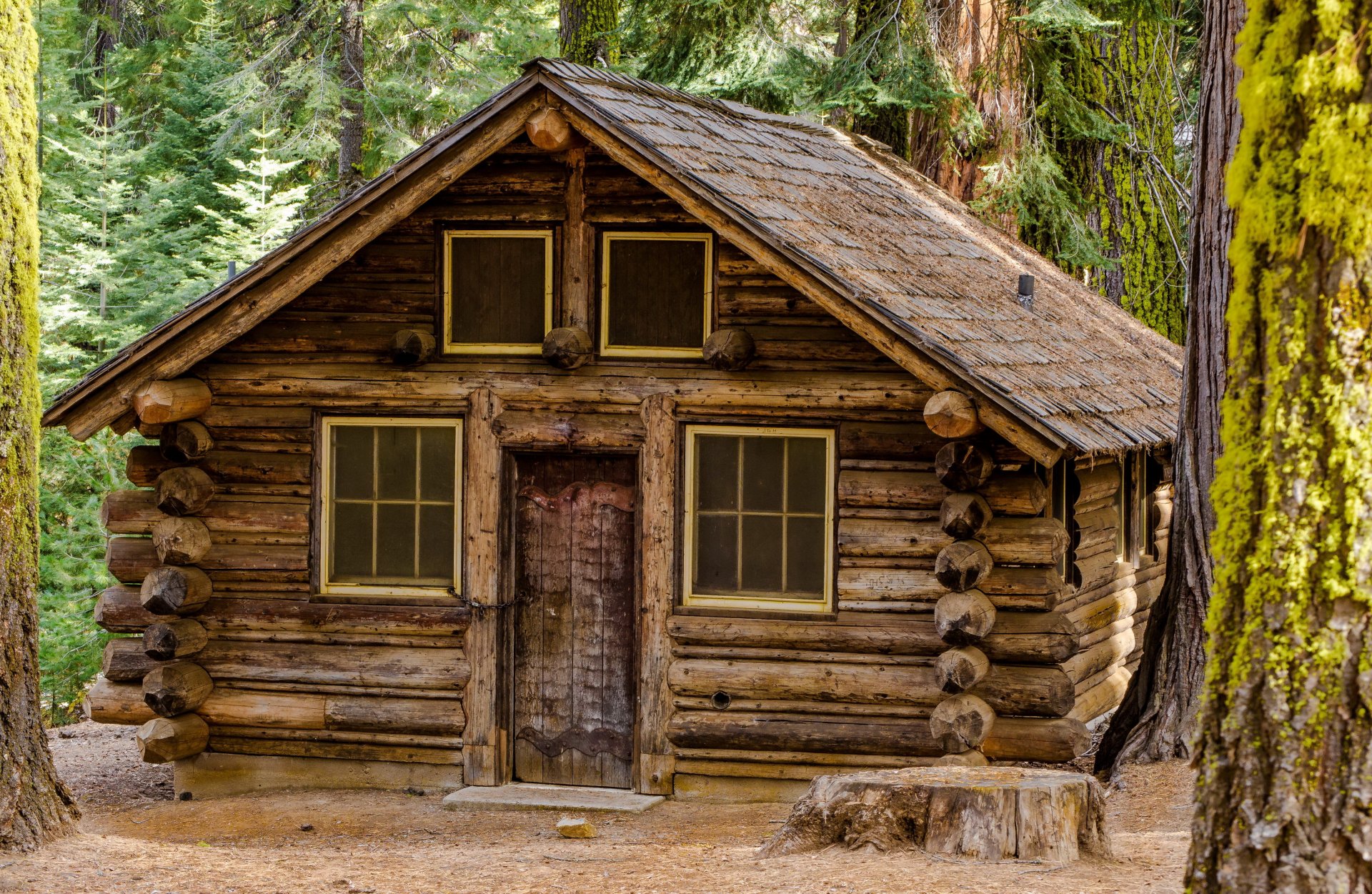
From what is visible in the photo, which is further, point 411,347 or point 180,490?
point 180,490

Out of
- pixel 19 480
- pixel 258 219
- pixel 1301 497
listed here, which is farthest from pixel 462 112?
pixel 1301 497

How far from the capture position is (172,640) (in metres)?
10.7

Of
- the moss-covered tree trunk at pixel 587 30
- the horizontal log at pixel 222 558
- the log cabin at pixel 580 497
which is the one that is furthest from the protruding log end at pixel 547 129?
the moss-covered tree trunk at pixel 587 30

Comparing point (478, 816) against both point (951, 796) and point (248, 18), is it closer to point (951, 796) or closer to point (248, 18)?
point (951, 796)

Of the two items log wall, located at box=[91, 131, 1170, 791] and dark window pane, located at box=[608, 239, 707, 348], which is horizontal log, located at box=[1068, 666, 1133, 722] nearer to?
log wall, located at box=[91, 131, 1170, 791]

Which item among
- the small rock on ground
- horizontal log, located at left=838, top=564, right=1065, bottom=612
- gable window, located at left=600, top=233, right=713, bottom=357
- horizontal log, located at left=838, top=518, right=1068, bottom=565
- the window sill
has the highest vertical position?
gable window, located at left=600, top=233, right=713, bottom=357

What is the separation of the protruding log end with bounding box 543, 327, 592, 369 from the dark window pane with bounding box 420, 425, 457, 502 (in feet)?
3.18

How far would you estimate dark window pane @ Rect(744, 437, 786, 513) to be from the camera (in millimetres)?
10297

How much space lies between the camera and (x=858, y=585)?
1011 cm

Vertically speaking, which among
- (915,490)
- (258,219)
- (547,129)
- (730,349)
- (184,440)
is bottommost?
(915,490)

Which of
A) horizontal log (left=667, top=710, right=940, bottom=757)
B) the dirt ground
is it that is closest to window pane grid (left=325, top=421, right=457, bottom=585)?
the dirt ground

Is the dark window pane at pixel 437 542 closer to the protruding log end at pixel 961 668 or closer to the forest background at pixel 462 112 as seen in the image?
the protruding log end at pixel 961 668

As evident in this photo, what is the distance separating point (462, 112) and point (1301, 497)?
62.1ft

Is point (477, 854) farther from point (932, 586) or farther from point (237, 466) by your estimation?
point (237, 466)
